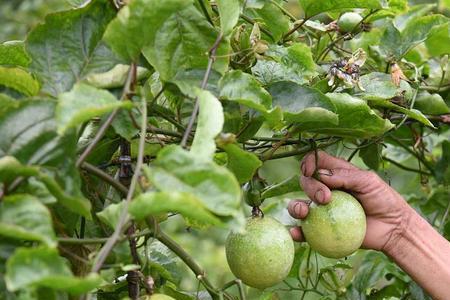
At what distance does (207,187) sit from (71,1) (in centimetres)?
39

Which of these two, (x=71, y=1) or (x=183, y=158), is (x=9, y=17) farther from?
(x=183, y=158)

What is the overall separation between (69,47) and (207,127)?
0.22m

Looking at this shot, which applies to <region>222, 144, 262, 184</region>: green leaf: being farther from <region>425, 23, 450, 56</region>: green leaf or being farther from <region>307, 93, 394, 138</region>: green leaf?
<region>425, 23, 450, 56</region>: green leaf

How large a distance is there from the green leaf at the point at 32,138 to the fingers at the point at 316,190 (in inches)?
18.7

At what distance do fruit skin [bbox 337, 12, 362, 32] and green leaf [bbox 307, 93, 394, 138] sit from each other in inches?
9.3

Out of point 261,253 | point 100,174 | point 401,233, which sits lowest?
point 401,233

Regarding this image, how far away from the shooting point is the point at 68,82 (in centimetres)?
84

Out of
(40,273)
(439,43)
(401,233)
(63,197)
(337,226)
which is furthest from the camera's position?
(439,43)

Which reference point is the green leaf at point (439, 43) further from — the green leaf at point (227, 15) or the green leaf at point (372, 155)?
the green leaf at point (227, 15)

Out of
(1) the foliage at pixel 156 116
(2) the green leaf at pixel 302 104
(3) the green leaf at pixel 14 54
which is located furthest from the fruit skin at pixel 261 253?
(3) the green leaf at pixel 14 54

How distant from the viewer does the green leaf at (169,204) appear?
2.07 feet

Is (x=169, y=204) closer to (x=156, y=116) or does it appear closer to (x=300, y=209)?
(x=156, y=116)

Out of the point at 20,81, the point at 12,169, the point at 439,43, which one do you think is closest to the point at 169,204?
the point at 12,169

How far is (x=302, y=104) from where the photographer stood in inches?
38.5
